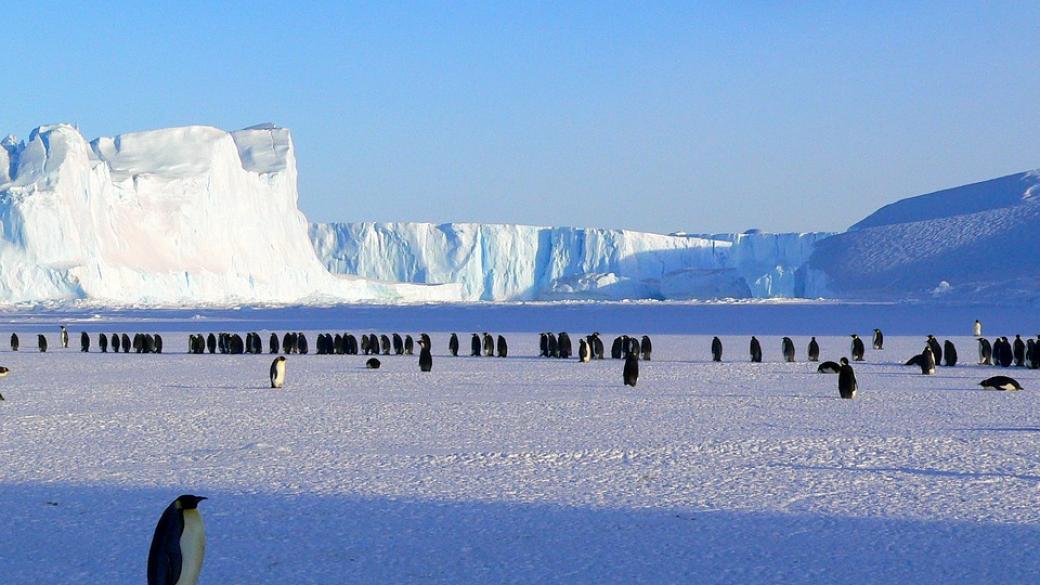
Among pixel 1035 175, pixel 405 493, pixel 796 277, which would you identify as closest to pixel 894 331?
pixel 405 493

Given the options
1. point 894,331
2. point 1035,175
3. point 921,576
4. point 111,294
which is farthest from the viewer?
point 1035,175

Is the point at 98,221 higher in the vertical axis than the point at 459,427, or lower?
higher

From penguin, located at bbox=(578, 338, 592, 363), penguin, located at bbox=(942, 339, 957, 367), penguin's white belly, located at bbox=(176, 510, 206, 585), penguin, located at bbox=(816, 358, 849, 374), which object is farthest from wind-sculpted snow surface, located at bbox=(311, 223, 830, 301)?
penguin's white belly, located at bbox=(176, 510, 206, 585)

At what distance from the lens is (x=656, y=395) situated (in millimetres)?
11586

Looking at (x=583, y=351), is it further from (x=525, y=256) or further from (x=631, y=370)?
(x=525, y=256)

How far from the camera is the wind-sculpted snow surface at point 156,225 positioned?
49594mm

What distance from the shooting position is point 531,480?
6.29 meters

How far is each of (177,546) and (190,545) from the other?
4 centimetres

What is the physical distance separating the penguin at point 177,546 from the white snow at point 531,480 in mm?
1069

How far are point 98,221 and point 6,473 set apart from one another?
1915 inches

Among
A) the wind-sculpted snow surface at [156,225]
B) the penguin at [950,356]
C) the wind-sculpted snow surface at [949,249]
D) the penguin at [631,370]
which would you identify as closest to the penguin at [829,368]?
the penguin at [950,356]

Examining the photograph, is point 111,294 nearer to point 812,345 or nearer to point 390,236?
point 390,236

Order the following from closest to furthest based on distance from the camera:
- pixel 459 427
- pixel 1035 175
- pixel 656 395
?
pixel 459 427, pixel 656 395, pixel 1035 175

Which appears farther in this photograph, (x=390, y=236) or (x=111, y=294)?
(x=390, y=236)
